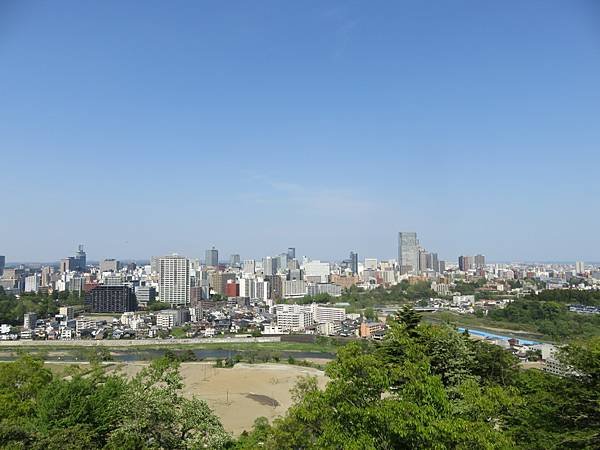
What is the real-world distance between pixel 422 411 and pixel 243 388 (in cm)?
1297

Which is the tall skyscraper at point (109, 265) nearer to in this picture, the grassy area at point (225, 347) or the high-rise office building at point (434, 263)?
the grassy area at point (225, 347)

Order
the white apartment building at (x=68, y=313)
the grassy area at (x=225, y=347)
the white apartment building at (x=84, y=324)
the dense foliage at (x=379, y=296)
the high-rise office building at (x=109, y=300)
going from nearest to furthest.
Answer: the grassy area at (x=225, y=347) → the white apartment building at (x=84, y=324) → the white apartment building at (x=68, y=313) → the high-rise office building at (x=109, y=300) → the dense foliage at (x=379, y=296)

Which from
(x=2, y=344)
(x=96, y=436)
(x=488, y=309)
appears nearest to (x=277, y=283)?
(x=488, y=309)

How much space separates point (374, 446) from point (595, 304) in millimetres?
31200

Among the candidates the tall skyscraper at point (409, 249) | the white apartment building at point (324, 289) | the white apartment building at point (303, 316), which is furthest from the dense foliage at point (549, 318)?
the tall skyscraper at point (409, 249)

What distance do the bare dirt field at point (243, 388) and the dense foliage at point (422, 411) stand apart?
652 centimetres

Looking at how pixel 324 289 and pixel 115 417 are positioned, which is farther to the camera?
pixel 324 289

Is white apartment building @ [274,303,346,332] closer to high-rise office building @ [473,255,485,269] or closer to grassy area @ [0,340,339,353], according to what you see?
grassy area @ [0,340,339,353]

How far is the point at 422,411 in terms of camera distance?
2.74 meters

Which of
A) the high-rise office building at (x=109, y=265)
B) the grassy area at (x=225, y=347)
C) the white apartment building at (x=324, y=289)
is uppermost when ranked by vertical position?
the high-rise office building at (x=109, y=265)

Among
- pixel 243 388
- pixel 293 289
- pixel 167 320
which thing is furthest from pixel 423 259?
pixel 243 388

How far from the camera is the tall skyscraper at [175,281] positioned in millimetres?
38594

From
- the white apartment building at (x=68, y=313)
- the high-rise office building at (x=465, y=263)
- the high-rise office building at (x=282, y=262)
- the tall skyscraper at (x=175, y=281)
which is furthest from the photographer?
the high-rise office building at (x=465, y=263)

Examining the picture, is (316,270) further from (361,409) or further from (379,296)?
(361,409)
